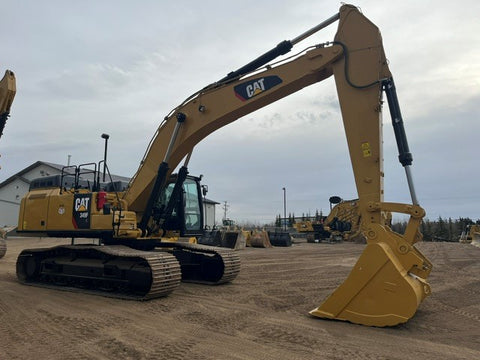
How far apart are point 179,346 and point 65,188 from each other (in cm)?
606

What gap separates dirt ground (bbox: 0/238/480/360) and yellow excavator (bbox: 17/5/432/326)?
477mm

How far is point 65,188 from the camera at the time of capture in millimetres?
9305

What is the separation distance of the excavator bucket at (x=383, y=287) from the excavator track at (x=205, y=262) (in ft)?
11.8

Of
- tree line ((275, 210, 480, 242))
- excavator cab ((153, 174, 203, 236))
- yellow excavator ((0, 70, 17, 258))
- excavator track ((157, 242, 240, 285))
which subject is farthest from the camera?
tree line ((275, 210, 480, 242))

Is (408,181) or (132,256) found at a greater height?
(408,181)

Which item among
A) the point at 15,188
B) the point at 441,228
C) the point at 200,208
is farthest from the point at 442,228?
the point at 15,188

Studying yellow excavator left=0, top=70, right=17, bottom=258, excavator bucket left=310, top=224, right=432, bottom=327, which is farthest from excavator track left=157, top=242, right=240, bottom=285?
yellow excavator left=0, top=70, right=17, bottom=258

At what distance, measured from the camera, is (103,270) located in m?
7.95

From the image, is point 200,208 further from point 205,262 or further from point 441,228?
point 441,228

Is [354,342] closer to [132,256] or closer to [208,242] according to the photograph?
[132,256]

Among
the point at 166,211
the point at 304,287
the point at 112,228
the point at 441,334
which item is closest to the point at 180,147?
the point at 166,211

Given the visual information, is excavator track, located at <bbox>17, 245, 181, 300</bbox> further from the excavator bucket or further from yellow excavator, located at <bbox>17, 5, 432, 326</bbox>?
the excavator bucket

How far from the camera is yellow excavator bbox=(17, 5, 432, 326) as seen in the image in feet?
17.9

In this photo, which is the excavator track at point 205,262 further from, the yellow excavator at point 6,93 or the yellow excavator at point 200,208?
the yellow excavator at point 6,93
